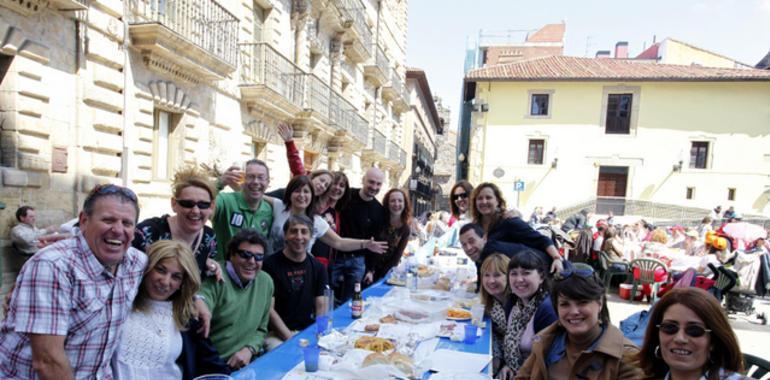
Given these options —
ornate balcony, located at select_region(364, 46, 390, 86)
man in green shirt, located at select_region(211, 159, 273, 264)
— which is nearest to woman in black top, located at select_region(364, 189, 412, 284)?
man in green shirt, located at select_region(211, 159, 273, 264)

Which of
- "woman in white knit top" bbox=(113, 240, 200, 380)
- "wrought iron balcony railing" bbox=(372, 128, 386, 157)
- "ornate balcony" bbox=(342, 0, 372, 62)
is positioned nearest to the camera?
"woman in white knit top" bbox=(113, 240, 200, 380)

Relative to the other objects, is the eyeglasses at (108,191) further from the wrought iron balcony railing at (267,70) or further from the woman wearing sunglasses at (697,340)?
the wrought iron balcony railing at (267,70)

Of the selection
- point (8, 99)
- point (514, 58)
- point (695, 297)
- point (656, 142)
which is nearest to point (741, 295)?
point (695, 297)

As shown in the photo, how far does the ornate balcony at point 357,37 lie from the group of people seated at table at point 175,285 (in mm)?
11141

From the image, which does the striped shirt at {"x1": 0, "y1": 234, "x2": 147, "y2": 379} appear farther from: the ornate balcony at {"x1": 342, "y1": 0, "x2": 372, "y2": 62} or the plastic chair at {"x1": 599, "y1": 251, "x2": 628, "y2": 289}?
the ornate balcony at {"x1": 342, "y1": 0, "x2": 372, "y2": 62}

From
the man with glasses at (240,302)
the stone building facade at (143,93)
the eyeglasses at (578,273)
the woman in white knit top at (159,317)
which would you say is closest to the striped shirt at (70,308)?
the woman in white knit top at (159,317)

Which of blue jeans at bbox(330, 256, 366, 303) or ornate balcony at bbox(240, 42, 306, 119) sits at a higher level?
ornate balcony at bbox(240, 42, 306, 119)

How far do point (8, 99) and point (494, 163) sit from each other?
22.3 m

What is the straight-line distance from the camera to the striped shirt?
1.52 metres

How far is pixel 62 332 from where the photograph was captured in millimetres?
1562

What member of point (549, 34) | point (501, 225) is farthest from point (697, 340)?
point (549, 34)

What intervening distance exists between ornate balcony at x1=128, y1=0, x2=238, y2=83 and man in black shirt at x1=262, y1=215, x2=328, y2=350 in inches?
181

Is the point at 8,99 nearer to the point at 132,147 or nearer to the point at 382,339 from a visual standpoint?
the point at 132,147

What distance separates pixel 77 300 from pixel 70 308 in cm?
4
